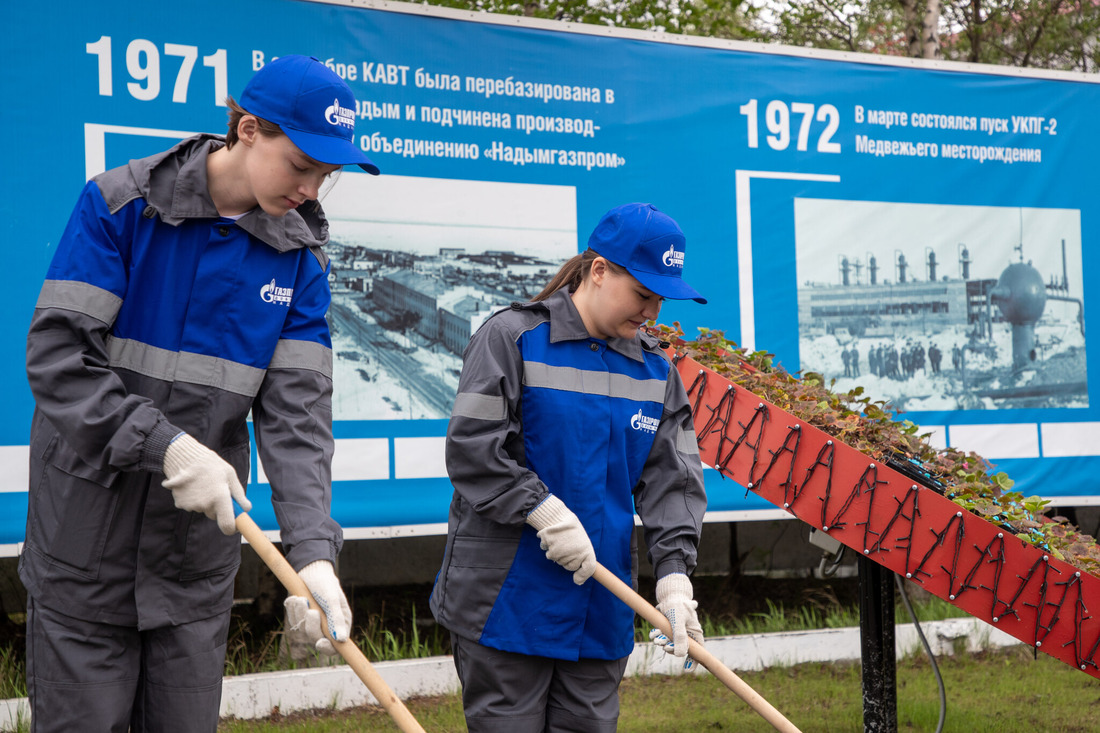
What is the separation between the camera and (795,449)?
3213 millimetres

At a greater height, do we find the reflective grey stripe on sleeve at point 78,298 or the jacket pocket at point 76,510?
the reflective grey stripe on sleeve at point 78,298

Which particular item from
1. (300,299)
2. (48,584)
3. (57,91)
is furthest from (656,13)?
(48,584)

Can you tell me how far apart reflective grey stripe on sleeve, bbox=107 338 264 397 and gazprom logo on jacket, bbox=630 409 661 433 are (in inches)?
37.8

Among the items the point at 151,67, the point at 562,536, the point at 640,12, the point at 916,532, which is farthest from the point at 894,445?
the point at 640,12

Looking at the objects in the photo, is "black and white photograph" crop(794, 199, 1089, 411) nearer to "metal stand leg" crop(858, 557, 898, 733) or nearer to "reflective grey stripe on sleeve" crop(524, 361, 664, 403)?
"metal stand leg" crop(858, 557, 898, 733)

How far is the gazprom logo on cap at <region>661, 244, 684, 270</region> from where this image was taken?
2.48 metres

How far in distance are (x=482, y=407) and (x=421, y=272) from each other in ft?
8.60

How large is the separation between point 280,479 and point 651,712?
106 inches

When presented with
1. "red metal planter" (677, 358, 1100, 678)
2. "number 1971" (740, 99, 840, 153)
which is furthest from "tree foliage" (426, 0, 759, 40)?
"red metal planter" (677, 358, 1100, 678)

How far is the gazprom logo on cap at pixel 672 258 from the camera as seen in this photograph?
2482mm

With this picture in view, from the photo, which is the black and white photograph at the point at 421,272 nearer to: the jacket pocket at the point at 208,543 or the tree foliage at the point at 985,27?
the jacket pocket at the point at 208,543

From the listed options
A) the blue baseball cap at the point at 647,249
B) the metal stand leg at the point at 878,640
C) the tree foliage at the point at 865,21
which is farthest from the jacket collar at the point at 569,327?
the tree foliage at the point at 865,21

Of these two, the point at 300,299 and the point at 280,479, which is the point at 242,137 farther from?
the point at 280,479

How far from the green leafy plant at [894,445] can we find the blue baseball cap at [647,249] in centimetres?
104
